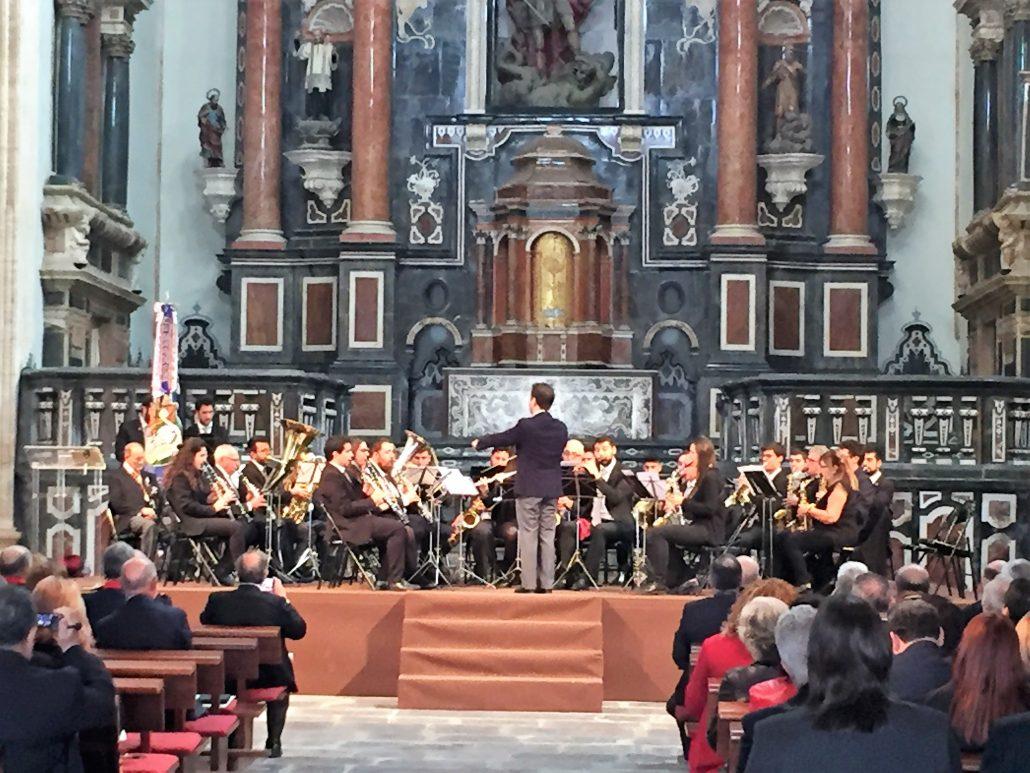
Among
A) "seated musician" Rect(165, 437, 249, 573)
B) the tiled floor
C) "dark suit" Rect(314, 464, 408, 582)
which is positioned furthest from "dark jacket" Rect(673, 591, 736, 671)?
"seated musician" Rect(165, 437, 249, 573)

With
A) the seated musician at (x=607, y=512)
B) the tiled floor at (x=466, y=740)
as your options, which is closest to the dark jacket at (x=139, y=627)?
the tiled floor at (x=466, y=740)

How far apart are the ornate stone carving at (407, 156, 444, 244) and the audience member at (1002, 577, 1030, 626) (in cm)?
1486

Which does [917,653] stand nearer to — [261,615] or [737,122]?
[261,615]

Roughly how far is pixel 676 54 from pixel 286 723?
12287mm

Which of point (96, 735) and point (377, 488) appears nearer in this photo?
point (96, 735)

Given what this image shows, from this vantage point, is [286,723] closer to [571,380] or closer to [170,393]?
[170,393]

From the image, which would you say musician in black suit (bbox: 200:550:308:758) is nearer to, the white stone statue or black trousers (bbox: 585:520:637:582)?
black trousers (bbox: 585:520:637:582)

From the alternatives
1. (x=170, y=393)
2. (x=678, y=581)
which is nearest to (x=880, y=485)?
(x=678, y=581)

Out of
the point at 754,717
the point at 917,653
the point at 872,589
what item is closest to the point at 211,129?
the point at 872,589

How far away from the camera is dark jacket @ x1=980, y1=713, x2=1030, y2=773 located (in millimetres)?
5660

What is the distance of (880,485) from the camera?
15203mm

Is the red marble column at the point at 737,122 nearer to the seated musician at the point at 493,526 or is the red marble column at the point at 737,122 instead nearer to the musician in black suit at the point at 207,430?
the musician in black suit at the point at 207,430

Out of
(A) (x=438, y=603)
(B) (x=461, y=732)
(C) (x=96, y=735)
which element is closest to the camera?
(C) (x=96, y=735)

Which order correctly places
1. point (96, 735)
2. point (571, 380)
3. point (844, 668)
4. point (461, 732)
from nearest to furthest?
1. point (844, 668)
2. point (96, 735)
3. point (461, 732)
4. point (571, 380)
